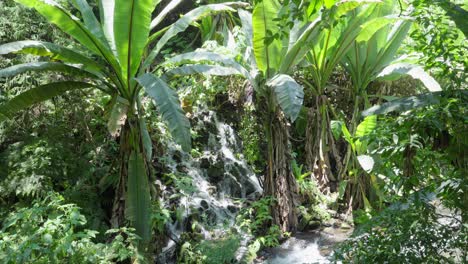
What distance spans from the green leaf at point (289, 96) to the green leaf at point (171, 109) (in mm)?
1431

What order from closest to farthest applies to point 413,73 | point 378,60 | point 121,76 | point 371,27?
point 121,76, point 371,27, point 413,73, point 378,60

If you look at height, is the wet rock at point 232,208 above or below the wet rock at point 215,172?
below

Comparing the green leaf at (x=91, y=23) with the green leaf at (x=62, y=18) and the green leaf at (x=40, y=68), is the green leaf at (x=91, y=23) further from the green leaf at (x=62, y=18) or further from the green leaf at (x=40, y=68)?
the green leaf at (x=40, y=68)

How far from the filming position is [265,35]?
6398 mm

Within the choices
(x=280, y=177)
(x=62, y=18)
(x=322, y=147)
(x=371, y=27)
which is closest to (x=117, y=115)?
(x=62, y=18)

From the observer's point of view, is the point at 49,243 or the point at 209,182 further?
the point at 209,182

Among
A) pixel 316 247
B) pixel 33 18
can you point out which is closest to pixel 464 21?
pixel 316 247

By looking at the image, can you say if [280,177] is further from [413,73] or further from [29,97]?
[29,97]

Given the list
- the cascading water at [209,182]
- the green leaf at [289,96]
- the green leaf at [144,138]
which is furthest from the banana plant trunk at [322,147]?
the green leaf at [144,138]

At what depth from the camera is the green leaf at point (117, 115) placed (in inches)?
209

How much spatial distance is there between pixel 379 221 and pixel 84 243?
9.22 feet

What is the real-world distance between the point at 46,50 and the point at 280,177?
11.6 feet

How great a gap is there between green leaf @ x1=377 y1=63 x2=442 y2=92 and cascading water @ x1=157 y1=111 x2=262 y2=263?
2977 mm

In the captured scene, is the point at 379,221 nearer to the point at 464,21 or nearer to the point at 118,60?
the point at 464,21
